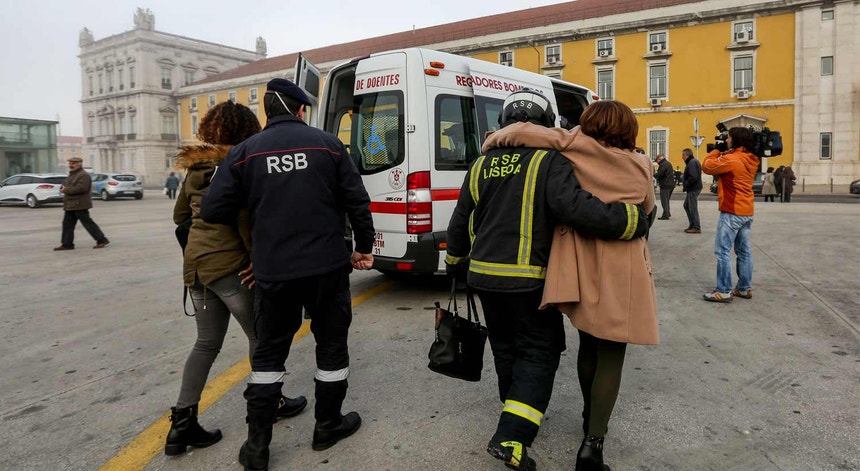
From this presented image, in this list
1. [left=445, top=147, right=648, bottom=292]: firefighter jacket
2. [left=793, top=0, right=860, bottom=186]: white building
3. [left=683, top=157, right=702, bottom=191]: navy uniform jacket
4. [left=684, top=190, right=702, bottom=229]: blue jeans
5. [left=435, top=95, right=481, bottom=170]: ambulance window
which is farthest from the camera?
[left=793, top=0, right=860, bottom=186]: white building

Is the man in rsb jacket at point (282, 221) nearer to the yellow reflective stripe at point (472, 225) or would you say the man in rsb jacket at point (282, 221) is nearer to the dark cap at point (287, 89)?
the dark cap at point (287, 89)

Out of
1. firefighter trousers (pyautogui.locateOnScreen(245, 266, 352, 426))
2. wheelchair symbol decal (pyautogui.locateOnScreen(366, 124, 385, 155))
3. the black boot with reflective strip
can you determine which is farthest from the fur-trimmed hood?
wheelchair symbol decal (pyautogui.locateOnScreen(366, 124, 385, 155))

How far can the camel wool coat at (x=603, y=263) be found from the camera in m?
2.44

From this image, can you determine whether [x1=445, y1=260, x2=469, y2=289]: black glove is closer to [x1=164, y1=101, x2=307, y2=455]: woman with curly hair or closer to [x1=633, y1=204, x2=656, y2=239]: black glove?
[x1=633, y1=204, x2=656, y2=239]: black glove

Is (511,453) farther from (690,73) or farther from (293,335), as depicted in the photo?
(690,73)

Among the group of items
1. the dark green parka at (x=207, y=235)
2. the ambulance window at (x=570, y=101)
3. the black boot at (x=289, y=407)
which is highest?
the ambulance window at (x=570, y=101)

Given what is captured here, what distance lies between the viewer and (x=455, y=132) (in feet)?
19.2

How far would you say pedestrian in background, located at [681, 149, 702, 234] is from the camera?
11.3 meters

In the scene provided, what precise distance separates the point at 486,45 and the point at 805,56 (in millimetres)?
21269

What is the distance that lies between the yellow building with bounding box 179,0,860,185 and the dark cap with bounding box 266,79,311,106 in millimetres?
29757

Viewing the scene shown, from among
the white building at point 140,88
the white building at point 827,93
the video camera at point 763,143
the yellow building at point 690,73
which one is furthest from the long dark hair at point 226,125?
the white building at point 140,88

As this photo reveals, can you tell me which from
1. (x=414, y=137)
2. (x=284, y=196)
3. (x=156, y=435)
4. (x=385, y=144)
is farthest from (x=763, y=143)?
(x=156, y=435)

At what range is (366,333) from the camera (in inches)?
190

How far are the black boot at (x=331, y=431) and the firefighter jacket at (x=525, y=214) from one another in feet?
3.47
